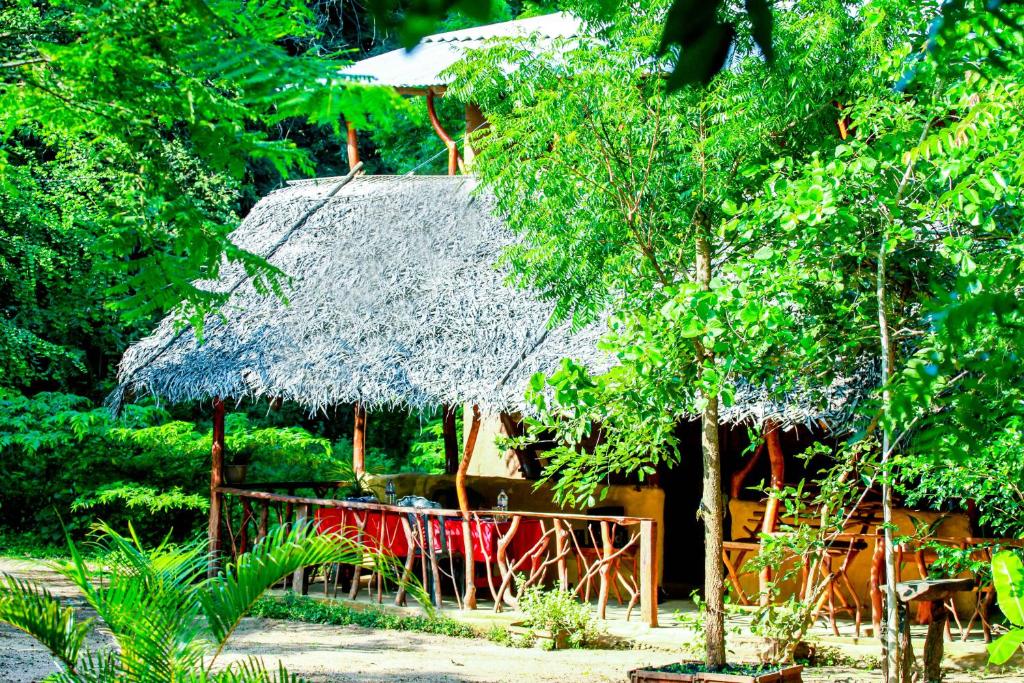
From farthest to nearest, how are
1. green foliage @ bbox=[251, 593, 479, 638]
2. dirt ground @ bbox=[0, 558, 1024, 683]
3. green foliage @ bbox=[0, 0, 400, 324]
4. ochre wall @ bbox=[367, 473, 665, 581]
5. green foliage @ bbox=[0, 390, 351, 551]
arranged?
green foliage @ bbox=[0, 390, 351, 551] → ochre wall @ bbox=[367, 473, 665, 581] → green foliage @ bbox=[251, 593, 479, 638] → dirt ground @ bbox=[0, 558, 1024, 683] → green foliage @ bbox=[0, 0, 400, 324]

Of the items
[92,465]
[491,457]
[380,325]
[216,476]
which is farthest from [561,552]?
[92,465]

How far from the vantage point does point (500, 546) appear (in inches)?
304

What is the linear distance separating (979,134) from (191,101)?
2.84m

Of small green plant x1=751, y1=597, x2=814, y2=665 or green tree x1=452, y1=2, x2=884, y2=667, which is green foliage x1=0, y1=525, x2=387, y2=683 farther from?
small green plant x1=751, y1=597, x2=814, y2=665

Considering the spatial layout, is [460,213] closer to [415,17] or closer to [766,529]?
[766,529]

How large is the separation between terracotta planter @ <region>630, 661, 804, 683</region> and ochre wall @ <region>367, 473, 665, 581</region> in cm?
335

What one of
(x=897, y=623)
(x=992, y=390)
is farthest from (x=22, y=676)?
(x=992, y=390)

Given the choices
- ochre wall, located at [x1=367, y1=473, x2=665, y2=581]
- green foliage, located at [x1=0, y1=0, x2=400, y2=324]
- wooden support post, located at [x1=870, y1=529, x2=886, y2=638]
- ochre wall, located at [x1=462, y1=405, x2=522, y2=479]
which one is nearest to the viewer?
green foliage, located at [x1=0, y1=0, x2=400, y2=324]

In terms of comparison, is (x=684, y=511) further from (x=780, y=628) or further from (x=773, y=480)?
(x=780, y=628)

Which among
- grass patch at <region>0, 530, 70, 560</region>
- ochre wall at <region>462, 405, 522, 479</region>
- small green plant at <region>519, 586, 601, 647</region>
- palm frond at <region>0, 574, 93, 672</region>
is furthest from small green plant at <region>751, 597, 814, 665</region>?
grass patch at <region>0, 530, 70, 560</region>

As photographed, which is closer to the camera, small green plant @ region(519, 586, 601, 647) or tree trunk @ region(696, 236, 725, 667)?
tree trunk @ region(696, 236, 725, 667)

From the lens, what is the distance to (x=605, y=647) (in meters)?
7.20

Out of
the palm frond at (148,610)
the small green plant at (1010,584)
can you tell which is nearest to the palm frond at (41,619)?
the palm frond at (148,610)

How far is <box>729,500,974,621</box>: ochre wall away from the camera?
745 cm
